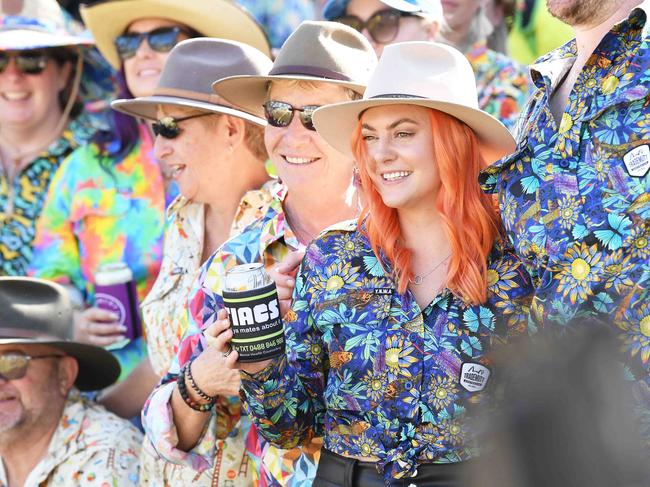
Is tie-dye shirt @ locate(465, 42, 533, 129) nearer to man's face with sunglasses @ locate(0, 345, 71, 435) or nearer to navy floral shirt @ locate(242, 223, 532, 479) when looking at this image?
navy floral shirt @ locate(242, 223, 532, 479)

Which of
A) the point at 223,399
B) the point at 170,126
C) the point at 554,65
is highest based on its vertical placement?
the point at 554,65

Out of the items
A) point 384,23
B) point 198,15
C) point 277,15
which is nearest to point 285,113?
point 384,23

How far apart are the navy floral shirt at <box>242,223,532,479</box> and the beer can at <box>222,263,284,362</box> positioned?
0.14m

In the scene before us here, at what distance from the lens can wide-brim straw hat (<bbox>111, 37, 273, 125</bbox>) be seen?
4188 mm

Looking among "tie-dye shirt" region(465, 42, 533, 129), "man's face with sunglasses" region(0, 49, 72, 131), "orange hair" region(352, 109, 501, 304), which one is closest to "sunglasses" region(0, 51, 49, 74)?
"man's face with sunglasses" region(0, 49, 72, 131)

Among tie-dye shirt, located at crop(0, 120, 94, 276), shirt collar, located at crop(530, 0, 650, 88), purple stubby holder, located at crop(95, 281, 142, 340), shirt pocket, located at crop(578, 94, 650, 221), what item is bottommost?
purple stubby holder, located at crop(95, 281, 142, 340)

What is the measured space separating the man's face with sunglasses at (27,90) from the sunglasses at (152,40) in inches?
26.1

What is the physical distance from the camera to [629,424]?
171 cm

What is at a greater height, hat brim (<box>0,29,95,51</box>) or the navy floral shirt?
hat brim (<box>0,29,95,51</box>)

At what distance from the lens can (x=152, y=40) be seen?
A: 5172mm

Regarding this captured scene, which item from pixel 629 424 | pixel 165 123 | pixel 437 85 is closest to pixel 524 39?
pixel 165 123

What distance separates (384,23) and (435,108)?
1958 mm

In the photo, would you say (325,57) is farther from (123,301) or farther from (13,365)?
(13,365)

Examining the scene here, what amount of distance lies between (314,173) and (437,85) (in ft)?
2.35
